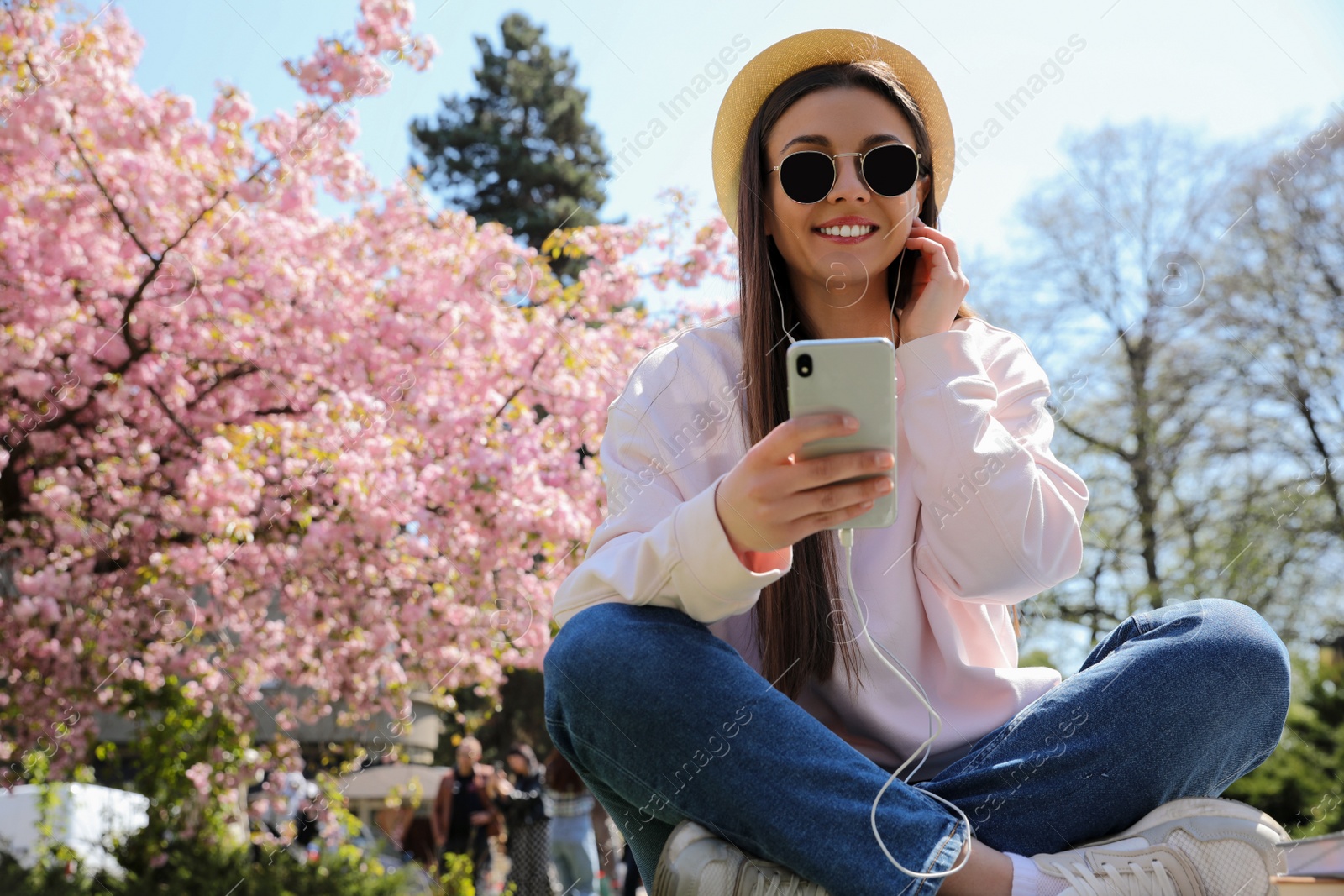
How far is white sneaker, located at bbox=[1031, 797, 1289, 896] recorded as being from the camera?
3.65 feet

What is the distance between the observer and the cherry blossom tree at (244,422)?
4348 mm

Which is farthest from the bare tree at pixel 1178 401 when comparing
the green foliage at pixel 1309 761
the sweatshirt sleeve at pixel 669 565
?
the sweatshirt sleeve at pixel 669 565

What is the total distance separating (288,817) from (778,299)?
5548 mm

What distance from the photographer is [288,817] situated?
606 centimetres

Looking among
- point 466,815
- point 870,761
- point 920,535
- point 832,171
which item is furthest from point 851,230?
point 466,815

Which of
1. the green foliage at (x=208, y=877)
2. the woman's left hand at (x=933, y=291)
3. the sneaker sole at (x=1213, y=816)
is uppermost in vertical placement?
the woman's left hand at (x=933, y=291)

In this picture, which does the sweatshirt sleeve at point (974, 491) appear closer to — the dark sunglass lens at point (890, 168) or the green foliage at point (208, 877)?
the dark sunglass lens at point (890, 168)

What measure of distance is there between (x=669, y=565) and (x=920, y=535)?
0.55 m

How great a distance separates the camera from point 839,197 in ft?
5.65

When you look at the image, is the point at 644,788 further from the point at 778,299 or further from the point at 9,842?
the point at 9,842

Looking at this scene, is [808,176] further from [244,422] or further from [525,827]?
[525,827]

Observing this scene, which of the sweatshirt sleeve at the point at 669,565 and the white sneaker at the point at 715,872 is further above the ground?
the sweatshirt sleeve at the point at 669,565

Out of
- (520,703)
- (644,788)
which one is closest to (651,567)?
(644,788)

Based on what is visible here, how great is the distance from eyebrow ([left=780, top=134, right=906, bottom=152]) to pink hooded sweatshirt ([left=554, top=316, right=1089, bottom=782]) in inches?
16.8
